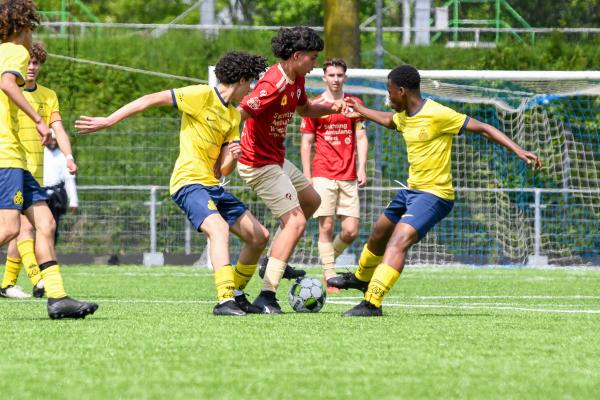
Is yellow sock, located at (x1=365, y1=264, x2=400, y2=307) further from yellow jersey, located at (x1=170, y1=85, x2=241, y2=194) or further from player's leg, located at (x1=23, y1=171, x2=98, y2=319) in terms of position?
player's leg, located at (x1=23, y1=171, x2=98, y2=319)

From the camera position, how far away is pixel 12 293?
11789 mm

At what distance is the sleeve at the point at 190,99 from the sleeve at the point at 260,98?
442 millimetres

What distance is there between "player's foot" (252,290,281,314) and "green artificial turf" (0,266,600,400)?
212mm

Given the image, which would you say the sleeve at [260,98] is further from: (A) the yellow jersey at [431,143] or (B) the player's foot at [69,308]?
(B) the player's foot at [69,308]

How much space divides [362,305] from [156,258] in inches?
424

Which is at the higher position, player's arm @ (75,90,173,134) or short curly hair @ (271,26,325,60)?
short curly hair @ (271,26,325,60)

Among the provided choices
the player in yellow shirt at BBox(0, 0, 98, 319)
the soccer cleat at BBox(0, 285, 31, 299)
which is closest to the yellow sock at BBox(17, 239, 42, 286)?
the soccer cleat at BBox(0, 285, 31, 299)

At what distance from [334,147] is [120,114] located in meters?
5.31

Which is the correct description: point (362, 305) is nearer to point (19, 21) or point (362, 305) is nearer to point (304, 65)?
point (304, 65)

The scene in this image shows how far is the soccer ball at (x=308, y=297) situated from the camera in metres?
9.80

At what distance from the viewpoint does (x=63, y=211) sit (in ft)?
49.4

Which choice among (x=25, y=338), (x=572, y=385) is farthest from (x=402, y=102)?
(x=572, y=385)

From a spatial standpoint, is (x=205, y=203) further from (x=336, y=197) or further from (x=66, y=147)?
(x=336, y=197)

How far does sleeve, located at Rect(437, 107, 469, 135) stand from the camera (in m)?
9.72
